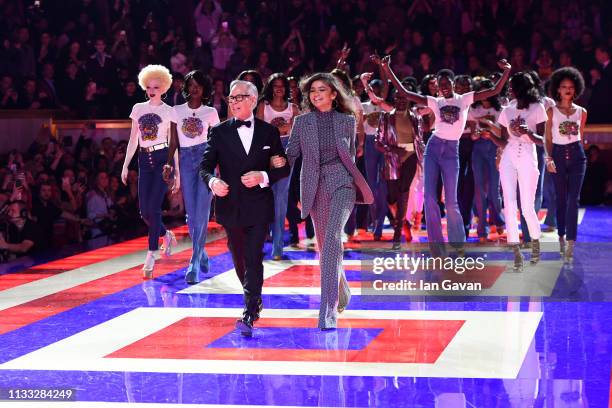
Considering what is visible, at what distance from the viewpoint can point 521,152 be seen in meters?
8.45

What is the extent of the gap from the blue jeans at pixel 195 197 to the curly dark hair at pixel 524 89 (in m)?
2.58

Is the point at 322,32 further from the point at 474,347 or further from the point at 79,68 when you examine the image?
the point at 474,347

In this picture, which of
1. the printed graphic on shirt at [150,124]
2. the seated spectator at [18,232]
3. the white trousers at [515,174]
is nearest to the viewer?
the printed graphic on shirt at [150,124]

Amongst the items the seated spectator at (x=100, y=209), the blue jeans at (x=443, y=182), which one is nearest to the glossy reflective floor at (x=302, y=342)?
the blue jeans at (x=443, y=182)

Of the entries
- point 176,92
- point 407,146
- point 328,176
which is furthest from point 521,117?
point 176,92

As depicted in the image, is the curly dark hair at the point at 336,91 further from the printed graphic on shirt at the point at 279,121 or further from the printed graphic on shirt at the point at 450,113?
the printed graphic on shirt at the point at 279,121

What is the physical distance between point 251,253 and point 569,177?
12.4 feet

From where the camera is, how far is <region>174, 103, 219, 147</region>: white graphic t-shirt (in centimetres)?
823

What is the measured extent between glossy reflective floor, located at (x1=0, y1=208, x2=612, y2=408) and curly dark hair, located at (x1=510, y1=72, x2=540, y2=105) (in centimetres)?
139

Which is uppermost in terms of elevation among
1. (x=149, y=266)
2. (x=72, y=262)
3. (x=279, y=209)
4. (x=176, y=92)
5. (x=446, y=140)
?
(x=176, y=92)

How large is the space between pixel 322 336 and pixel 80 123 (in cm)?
986

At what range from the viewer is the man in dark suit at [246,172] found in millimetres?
6113

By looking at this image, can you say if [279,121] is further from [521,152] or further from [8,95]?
[8,95]

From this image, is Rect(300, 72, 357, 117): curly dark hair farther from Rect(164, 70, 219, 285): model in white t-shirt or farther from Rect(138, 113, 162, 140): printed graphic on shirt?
Rect(138, 113, 162, 140): printed graphic on shirt
